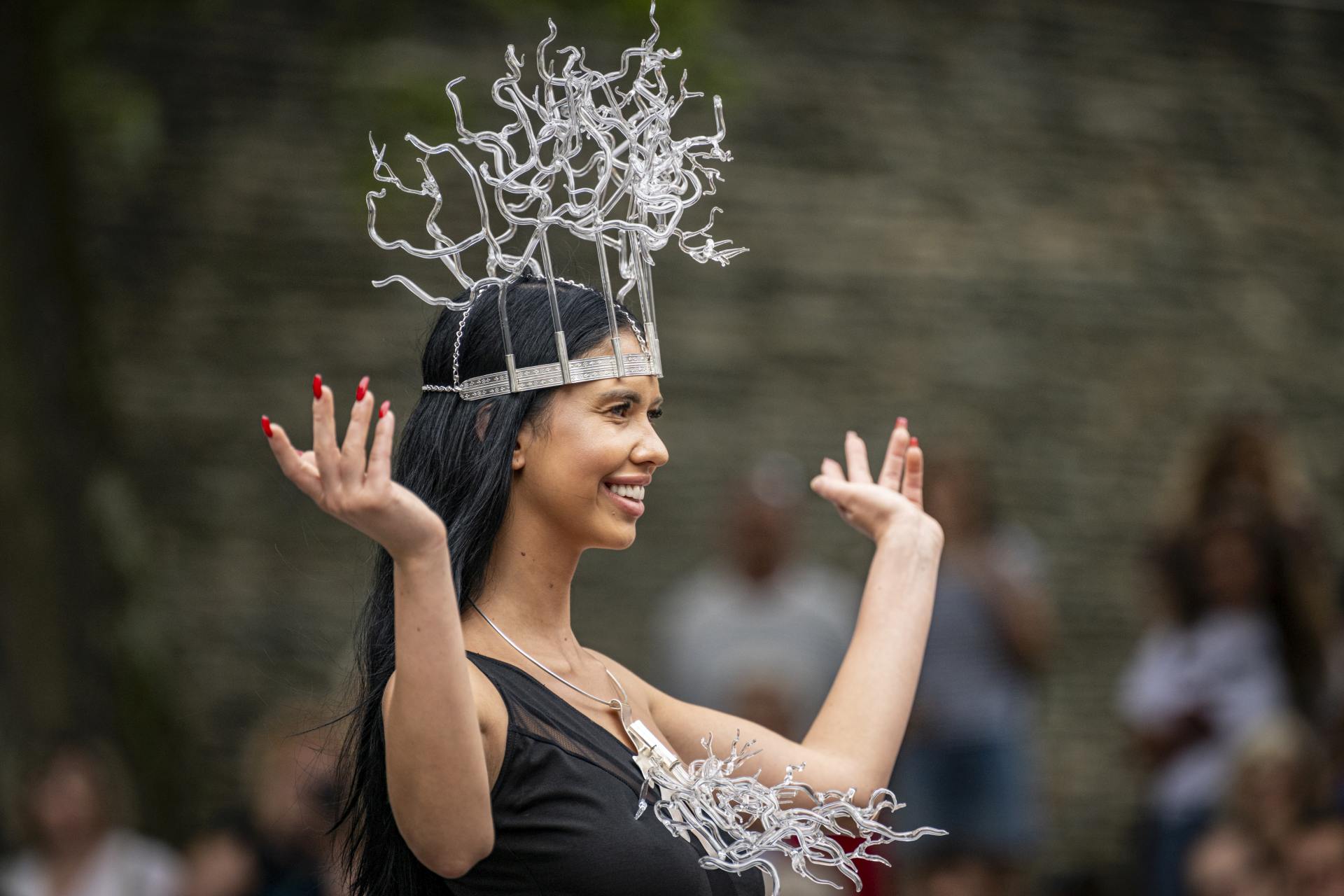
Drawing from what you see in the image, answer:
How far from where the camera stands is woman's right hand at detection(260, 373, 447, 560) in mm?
2158

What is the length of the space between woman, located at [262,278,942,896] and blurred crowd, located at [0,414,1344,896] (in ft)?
8.93

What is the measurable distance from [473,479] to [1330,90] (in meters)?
9.11

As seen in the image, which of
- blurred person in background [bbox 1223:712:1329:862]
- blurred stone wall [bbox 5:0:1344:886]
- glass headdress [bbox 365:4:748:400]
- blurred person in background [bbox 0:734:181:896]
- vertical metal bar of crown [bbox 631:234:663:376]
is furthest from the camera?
blurred stone wall [bbox 5:0:1344:886]

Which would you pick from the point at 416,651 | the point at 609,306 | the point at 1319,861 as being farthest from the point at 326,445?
the point at 1319,861

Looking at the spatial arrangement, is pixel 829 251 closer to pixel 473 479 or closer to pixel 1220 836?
pixel 1220 836

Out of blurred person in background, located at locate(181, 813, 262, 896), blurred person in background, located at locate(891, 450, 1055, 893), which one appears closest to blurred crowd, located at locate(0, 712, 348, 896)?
blurred person in background, located at locate(181, 813, 262, 896)

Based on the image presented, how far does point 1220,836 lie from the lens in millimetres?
5656

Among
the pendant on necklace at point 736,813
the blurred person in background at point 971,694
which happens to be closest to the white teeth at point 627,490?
the pendant on necklace at point 736,813

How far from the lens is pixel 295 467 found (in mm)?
2203

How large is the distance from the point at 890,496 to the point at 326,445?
1.31m

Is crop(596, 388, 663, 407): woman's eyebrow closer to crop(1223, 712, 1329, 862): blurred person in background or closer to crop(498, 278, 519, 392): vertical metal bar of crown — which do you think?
crop(498, 278, 519, 392): vertical metal bar of crown

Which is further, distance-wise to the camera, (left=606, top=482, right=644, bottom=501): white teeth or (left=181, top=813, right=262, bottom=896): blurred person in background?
(left=181, top=813, right=262, bottom=896): blurred person in background

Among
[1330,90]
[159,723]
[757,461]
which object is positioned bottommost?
[159,723]


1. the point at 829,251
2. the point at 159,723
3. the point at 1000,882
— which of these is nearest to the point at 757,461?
the point at 829,251
